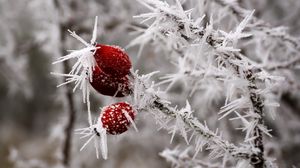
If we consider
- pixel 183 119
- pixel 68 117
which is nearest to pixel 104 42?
pixel 68 117

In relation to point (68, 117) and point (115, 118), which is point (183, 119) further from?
point (68, 117)

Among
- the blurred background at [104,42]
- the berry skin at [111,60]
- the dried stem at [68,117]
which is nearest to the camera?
the berry skin at [111,60]

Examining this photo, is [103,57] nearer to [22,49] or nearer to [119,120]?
[119,120]

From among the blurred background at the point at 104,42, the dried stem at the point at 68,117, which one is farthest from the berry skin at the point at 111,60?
the dried stem at the point at 68,117

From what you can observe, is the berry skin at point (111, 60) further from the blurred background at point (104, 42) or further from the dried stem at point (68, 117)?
the dried stem at point (68, 117)

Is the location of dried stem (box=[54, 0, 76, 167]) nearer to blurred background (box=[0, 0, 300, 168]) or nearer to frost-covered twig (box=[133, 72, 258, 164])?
blurred background (box=[0, 0, 300, 168])

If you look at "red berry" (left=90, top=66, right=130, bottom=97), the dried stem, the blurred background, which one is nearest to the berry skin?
"red berry" (left=90, top=66, right=130, bottom=97)
